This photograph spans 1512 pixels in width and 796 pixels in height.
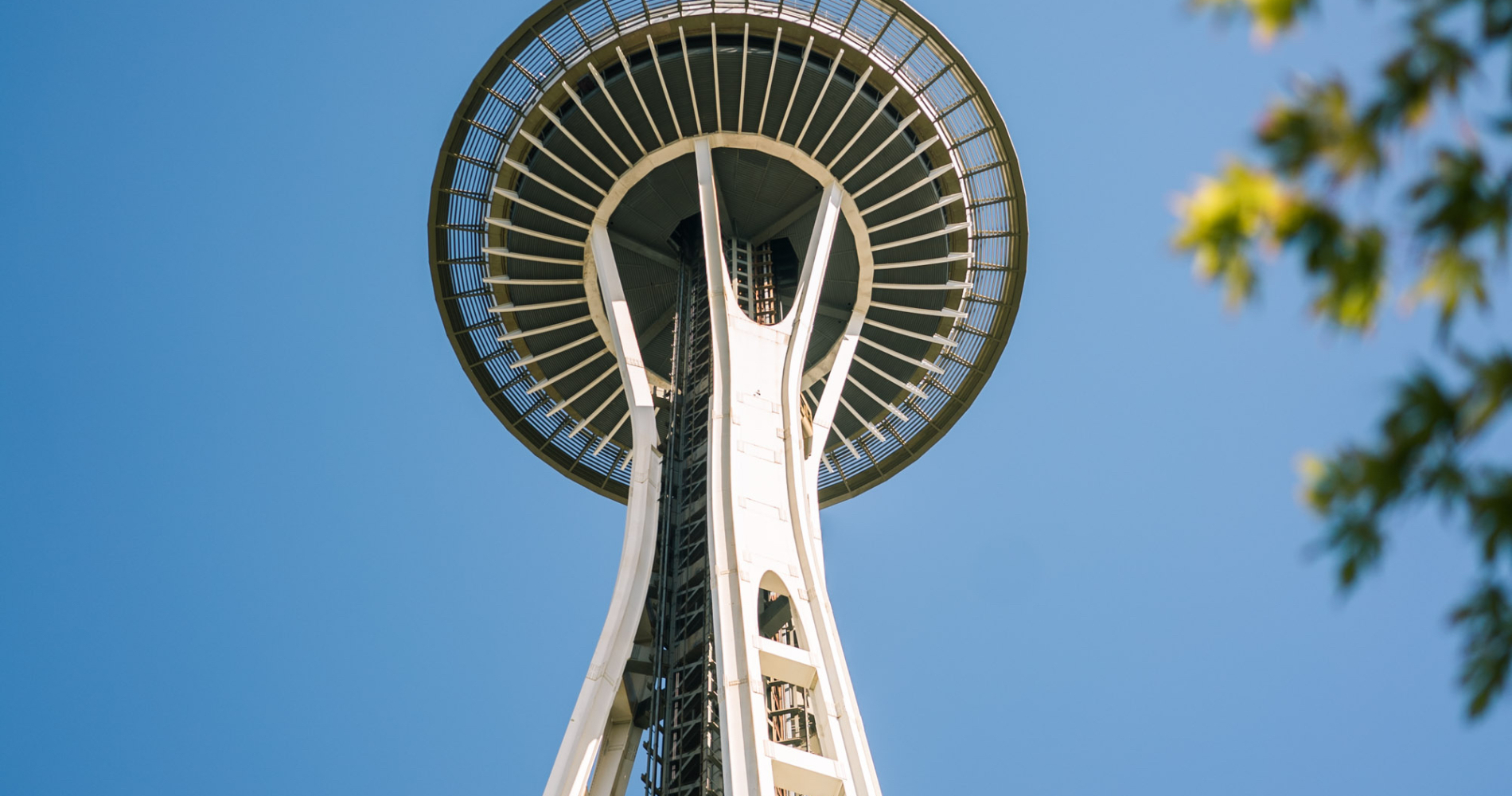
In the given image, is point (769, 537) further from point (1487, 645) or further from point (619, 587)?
point (1487, 645)

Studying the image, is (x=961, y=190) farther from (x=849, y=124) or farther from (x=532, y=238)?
(x=532, y=238)

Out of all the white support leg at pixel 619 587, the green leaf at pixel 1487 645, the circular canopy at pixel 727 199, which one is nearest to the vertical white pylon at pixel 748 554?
the white support leg at pixel 619 587

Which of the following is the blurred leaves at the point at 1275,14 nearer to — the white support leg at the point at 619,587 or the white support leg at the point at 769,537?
the white support leg at the point at 769,537

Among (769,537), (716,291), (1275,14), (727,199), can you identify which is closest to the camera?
(1275,14)

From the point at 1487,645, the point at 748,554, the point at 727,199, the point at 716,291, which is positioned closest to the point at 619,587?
the point at 748,554

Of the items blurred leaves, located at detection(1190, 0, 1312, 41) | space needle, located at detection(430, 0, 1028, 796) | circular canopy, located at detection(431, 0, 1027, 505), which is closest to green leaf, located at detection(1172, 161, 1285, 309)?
blurred leaves, located at detection(1190, 0, 1312, 41)

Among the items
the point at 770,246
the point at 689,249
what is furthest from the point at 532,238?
the point at 770,246
